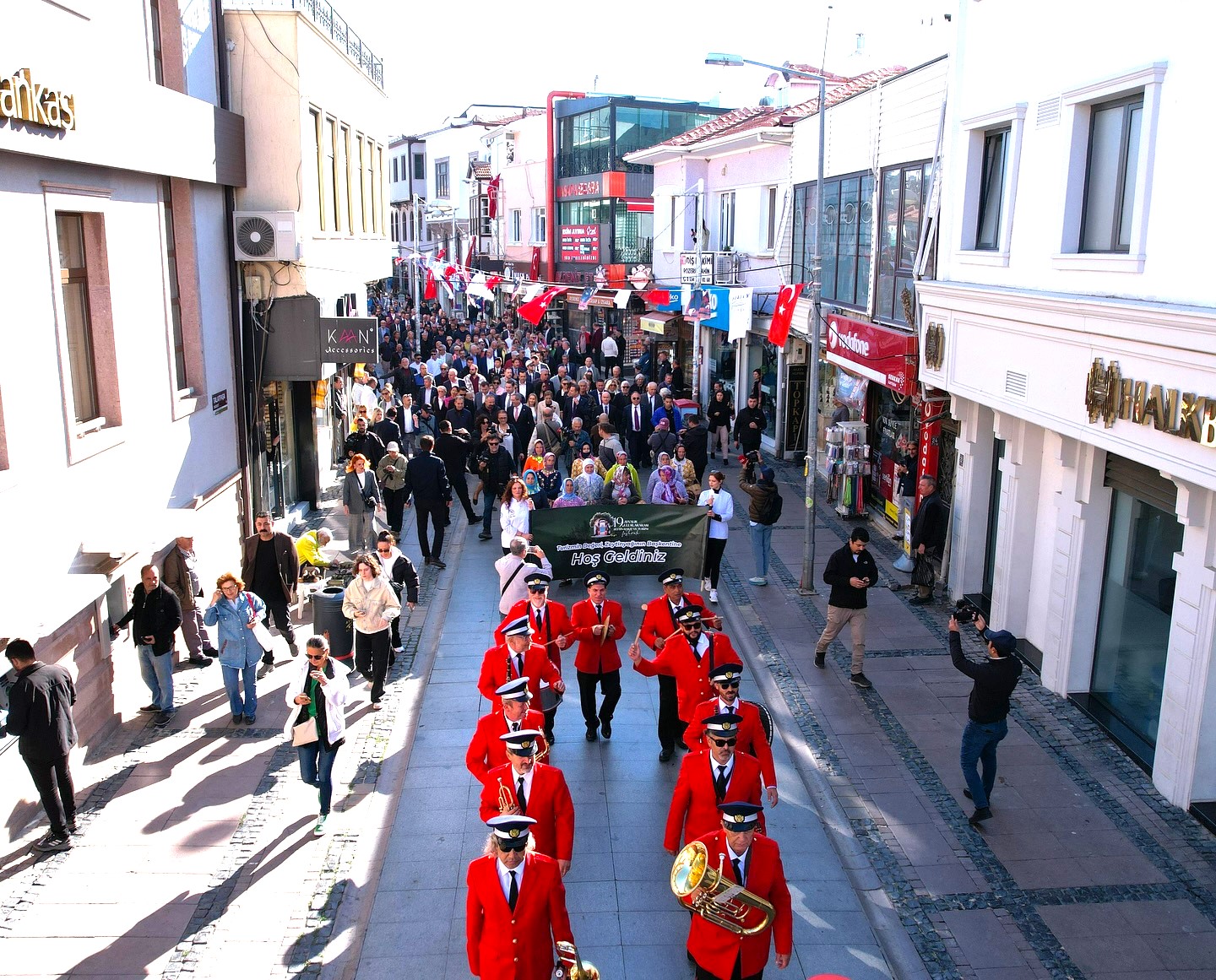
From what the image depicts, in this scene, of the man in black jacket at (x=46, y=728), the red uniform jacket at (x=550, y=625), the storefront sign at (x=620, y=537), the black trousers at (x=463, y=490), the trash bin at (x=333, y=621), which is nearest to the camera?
the man in black jacket at (x=46, y=728)

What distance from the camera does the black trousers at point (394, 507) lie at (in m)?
16.4

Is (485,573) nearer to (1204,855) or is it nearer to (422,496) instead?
(422,496)

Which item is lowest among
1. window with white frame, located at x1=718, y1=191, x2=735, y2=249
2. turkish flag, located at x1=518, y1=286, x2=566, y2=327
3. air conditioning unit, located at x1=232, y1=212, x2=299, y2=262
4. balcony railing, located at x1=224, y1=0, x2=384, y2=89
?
turkish flag, located at x1=518, y1=286, x2=566, y2=327

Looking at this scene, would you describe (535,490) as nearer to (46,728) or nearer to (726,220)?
(46,728)

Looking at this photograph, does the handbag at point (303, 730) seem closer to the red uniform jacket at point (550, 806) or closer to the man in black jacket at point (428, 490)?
the red uniform jacket at point (550, 806)

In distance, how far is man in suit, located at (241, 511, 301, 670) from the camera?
1160cm

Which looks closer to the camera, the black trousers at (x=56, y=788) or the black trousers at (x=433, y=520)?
the black trousers at (x=56, y=788)

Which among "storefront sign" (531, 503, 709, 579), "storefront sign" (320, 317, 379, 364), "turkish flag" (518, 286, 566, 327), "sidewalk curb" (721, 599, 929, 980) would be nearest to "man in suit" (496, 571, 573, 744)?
"sidewalk curb" (721, 599, 929, 980)

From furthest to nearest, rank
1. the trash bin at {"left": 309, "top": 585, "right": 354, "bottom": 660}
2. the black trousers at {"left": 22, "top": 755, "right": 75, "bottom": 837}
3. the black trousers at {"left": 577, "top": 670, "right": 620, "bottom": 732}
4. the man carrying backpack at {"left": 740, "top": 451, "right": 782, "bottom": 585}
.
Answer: the man carrying backpack at {"left": 740, "top": 451, "right": 782, "bottom": 585}, the trash bin at {"left": 309, "top": 585, "right": 354, "bottom": 660}, the black trousers at {"left": 577, "top": 670, "right": 620, "bottom": 732}, the black trousers at {"left": 22, "top": 755, "right": 75, "bottom": 837}

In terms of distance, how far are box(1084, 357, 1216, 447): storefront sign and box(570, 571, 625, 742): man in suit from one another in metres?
4.52

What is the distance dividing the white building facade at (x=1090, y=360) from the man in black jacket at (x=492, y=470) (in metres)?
6.49

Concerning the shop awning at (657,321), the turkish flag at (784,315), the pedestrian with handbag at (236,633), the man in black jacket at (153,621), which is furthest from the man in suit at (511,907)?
Result: the shop awning at (657,321)

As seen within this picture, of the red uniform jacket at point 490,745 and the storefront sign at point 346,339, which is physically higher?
the storefront sign at point 346,339

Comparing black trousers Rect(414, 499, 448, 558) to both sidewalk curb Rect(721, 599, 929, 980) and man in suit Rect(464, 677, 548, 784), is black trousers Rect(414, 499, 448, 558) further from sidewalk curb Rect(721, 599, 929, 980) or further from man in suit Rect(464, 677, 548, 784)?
man in suit Rect(464, 677, 548, 784)
